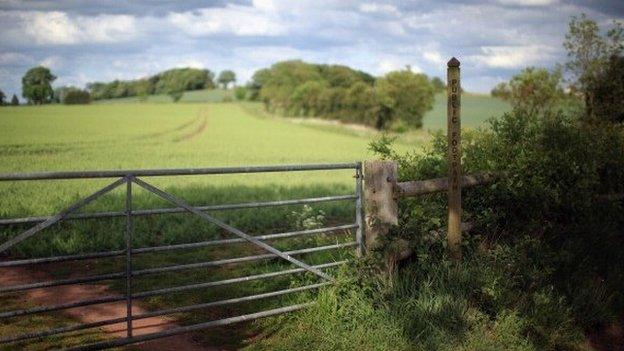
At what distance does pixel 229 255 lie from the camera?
31.4ft

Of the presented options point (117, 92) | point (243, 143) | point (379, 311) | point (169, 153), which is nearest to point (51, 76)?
point (117, 92)

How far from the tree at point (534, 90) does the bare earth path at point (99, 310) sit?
86.9 feet

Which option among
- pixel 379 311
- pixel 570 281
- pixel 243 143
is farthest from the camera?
pixel 243 143

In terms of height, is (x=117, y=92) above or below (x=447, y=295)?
above

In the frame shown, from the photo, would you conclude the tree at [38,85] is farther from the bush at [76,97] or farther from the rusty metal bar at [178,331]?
the rusty metal bar at [178,331]

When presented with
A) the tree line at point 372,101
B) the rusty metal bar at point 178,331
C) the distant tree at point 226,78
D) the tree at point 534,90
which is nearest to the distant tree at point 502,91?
the tree at point 534,90

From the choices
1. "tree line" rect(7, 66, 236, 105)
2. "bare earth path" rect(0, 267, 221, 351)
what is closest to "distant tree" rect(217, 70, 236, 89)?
"tree line" rect(7, 66, 236, 105)

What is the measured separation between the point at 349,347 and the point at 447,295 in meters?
1.15

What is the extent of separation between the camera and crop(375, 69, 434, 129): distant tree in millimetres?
71062

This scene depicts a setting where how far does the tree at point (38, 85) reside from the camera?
80500mm

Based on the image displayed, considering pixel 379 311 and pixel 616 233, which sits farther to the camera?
pixel 616 233

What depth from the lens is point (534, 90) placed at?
1262 inches

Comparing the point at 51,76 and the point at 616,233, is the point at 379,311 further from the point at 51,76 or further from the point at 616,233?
the point at 51,76

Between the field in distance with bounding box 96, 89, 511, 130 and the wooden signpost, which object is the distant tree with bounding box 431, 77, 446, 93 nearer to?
the field in distance with bounding box 96, 89, 511, 130
